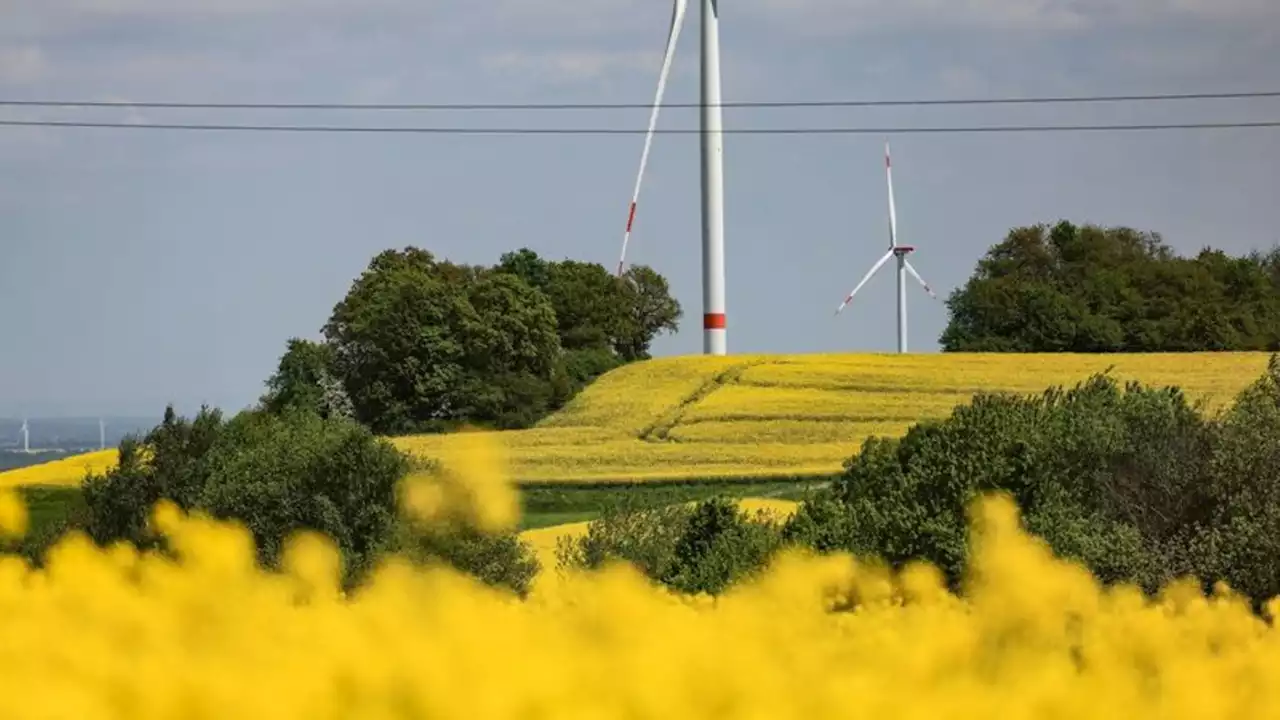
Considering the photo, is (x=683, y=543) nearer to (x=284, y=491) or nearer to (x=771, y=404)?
(x=284, y=491)

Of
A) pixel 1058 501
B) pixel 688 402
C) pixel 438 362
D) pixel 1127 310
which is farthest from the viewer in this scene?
pixel 1127 310

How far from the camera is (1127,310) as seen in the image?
81.1 metres

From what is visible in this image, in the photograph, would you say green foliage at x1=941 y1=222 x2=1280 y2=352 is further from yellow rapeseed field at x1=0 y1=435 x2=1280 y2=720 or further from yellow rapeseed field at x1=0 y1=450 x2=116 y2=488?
yellow rapeseed field at x1=0 y1=435 x2=1280 y2=720

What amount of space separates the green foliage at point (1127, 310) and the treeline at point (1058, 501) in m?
54.0

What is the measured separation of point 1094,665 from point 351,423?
2806 cm

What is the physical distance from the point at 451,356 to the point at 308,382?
7.27 metres

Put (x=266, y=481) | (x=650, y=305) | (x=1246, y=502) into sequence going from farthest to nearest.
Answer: (x=650, y=305) → (x=266, y=481) → (x=1246, y=502)

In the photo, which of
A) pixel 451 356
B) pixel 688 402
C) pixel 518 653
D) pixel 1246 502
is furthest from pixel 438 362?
pixel 518 653

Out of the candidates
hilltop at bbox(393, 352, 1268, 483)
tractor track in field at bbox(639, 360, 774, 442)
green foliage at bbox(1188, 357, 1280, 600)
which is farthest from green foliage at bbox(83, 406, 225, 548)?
tractor track in field at bbox(639, 360, 774, 442)

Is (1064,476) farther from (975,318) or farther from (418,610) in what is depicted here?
(975,318)

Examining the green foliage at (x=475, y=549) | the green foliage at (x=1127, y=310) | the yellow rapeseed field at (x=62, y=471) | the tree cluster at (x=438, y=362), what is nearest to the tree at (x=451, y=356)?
the tree cluster at (x=438, y=362)

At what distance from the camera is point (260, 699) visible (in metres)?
2.59

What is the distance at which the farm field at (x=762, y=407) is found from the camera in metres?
50.8

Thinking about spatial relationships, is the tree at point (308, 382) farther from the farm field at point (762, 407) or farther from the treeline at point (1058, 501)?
the treeline at point (1058, 501)
